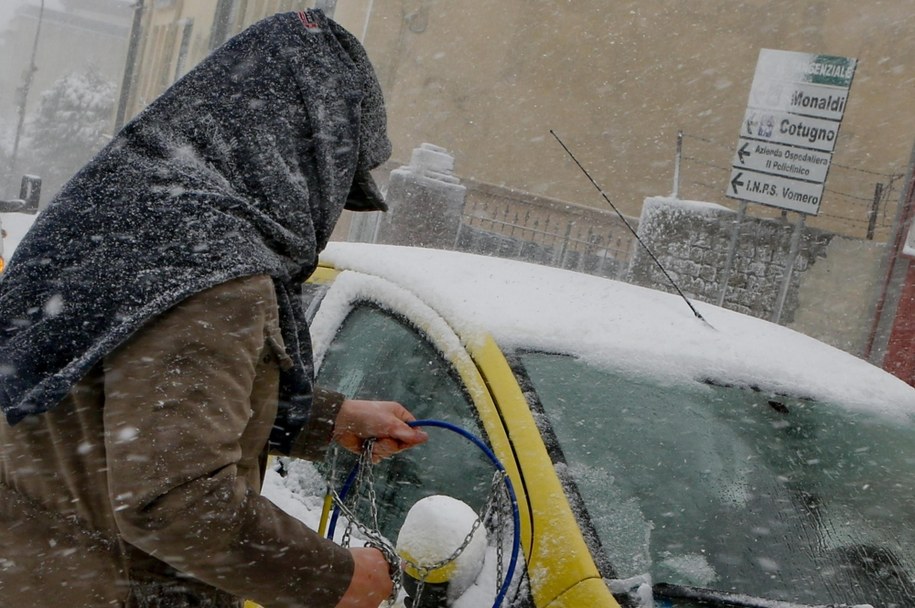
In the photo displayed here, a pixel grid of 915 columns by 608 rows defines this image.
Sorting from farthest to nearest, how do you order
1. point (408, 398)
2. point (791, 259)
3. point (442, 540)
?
point (791, 259) < point (408, 398) < point (442, 540)

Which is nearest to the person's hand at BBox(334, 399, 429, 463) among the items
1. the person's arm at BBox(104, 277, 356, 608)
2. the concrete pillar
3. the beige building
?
the person's arm at BBox(104, 277, 356, 608)

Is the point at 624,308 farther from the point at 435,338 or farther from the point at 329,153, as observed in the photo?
the point at 329,153

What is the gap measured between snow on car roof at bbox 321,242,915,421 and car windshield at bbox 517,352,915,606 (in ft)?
0.17

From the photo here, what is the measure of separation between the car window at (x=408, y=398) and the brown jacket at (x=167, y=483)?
1.99 ft

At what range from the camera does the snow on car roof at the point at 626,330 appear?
224 cm

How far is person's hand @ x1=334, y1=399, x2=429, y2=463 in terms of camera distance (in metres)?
1.88

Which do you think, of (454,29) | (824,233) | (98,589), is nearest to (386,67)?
(454,29)

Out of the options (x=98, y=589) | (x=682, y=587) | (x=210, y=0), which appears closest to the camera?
(x=98, y=589)

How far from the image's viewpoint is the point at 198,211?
4.50ft

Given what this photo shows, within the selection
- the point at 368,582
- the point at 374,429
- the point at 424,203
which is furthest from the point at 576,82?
the point at 368,582

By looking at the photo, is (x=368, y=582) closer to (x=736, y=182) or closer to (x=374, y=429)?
(x=374, y=429)

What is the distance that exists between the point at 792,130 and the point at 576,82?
967 centimetres

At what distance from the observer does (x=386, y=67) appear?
16984mm

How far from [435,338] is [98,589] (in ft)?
3.37
